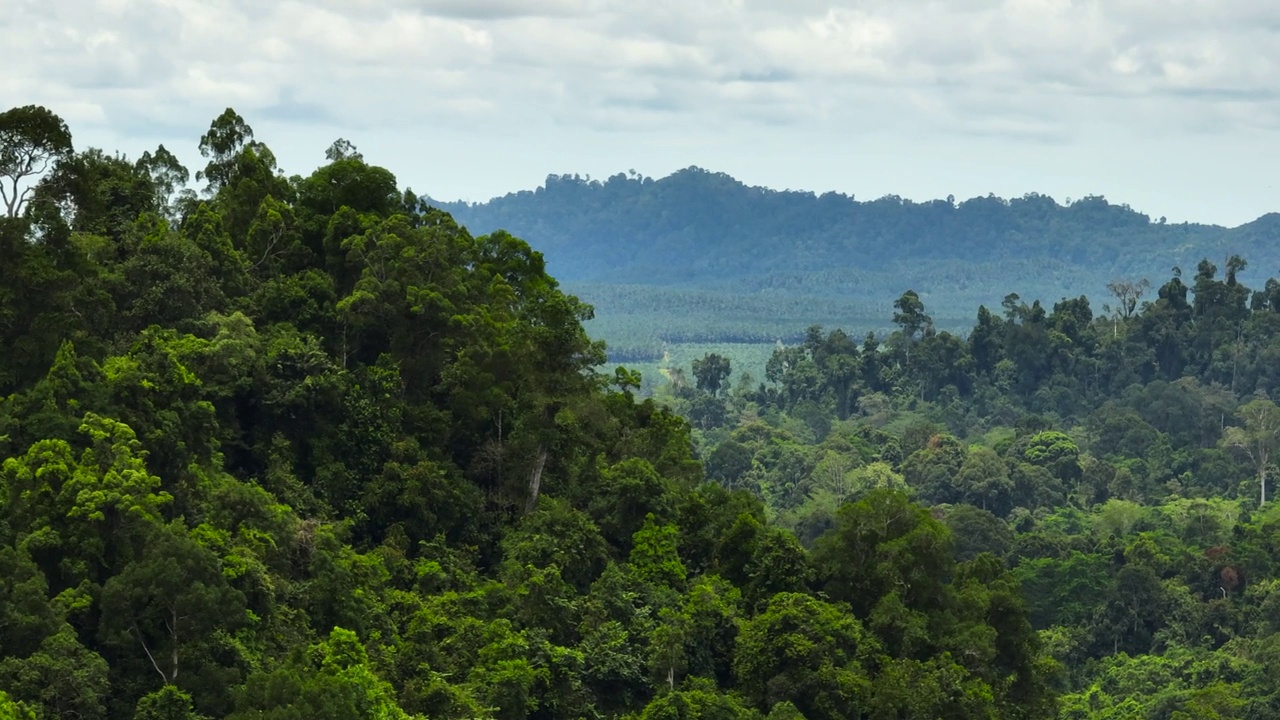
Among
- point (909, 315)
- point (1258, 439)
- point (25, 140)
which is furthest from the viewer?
point (909, 315)

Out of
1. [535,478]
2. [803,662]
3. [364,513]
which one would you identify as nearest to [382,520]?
[364,513]

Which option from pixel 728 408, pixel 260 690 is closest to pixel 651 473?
pixel 260 690

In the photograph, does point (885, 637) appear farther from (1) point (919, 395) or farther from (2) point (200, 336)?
(1) point (919, 395)

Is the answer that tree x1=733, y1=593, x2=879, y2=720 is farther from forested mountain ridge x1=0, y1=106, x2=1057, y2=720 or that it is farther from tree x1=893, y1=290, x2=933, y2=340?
tree x1=893, y1=290, x2=933, y2=340

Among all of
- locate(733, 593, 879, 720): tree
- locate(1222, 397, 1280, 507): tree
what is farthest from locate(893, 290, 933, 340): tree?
locate(733, 593, 879, 720): tree

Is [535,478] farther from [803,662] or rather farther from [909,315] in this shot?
[909,315]

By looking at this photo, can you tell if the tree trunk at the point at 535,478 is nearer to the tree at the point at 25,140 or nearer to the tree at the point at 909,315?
the tree at the point at 25,140

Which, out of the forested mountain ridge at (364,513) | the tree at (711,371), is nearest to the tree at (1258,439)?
the tree at (711,371)
